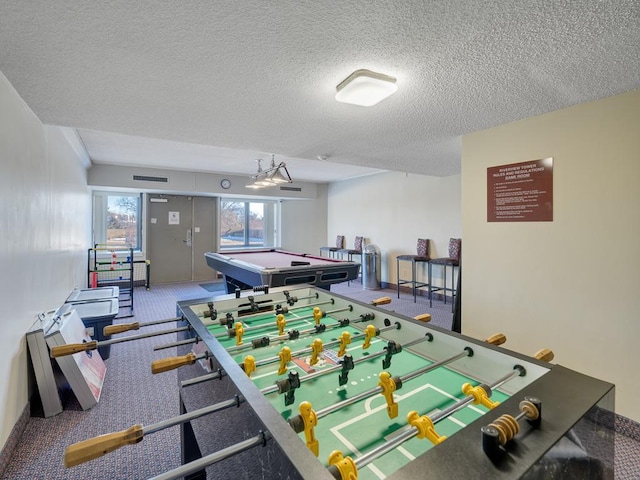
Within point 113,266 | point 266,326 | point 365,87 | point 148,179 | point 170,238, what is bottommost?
point 113,266

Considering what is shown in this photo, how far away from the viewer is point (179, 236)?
691 centimetres

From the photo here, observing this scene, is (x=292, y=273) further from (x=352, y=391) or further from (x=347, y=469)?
(x=347, y=469)

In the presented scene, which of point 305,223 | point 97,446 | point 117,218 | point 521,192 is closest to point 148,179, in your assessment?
point 117,218

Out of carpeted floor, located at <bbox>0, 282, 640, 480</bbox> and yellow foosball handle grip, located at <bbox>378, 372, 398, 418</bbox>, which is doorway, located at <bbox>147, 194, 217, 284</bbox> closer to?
carpeted floor, located at <bbox>0, 282, 640, 480</bbox>

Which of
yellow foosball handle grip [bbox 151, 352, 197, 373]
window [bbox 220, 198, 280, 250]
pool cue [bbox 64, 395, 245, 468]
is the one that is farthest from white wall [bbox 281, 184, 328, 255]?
pool cue [bbox 64, 395, 245, 468]

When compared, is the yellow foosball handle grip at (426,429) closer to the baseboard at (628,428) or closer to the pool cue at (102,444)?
the pool cue at (102,444)

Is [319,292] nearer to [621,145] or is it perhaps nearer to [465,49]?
[465,49]

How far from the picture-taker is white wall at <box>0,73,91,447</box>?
1692mm

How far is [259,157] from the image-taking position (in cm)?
493

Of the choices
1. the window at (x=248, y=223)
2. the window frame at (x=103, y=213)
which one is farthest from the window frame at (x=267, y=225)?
the window frame at (x=103, y=213)

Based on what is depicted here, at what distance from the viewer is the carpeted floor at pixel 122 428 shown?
163cm

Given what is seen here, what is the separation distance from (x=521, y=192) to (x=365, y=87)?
5.01 ft

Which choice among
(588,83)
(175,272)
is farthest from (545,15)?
(175,272)

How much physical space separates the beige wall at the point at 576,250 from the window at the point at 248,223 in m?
→ 6.53
